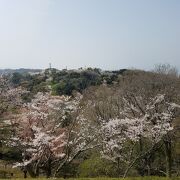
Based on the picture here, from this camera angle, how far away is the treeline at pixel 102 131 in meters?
23.1

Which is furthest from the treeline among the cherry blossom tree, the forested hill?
the forested hill

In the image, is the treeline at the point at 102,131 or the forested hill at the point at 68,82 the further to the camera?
the forested hill at the point at 68,82

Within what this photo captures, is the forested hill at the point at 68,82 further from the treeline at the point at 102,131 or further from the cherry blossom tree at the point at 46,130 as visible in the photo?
the cherry blossom tree at the point at 46,130

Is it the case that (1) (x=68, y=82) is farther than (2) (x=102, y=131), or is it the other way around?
(1) (x=68, y=82)

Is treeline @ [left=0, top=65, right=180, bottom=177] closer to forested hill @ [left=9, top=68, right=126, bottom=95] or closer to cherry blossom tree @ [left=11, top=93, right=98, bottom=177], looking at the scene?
cherry blossom tree @ [left=11, top=93, right=98, bottom=177]

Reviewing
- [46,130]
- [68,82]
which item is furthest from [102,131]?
[68,82]

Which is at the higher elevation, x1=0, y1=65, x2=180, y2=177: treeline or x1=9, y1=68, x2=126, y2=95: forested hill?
x1=9, y1=68, x2=126, y2=95: forested hill

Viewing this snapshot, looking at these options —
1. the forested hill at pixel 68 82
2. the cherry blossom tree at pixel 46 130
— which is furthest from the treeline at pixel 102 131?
the forested hill at pixel 68 82

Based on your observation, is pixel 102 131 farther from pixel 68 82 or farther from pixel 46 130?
pixel 68 82

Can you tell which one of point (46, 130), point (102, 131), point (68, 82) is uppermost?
point (68, 82)

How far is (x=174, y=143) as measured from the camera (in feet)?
102

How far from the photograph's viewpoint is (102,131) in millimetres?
21156

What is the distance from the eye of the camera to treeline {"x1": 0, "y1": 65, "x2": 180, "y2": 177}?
75.7 feet

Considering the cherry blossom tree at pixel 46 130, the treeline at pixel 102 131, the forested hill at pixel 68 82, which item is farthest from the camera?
the forested hill at pixel 68 82
